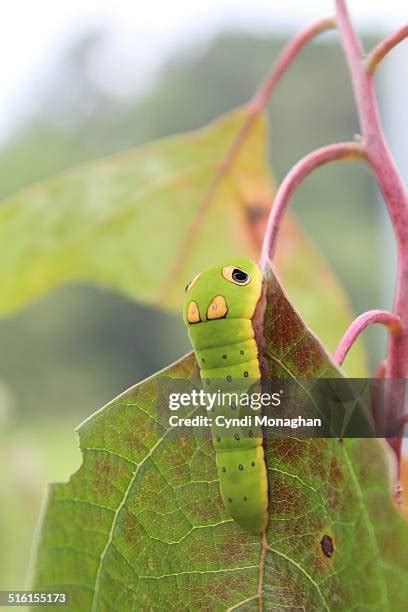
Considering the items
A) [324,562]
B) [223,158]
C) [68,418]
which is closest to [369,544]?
[324,562]

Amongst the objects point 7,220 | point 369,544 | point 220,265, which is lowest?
point 369,544

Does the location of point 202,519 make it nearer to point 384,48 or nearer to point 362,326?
point 362,326

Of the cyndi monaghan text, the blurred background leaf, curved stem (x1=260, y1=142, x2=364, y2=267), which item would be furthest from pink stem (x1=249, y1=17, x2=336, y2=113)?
the blurred background leaf

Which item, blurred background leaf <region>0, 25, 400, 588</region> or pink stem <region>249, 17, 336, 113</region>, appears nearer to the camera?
pink stem <region>249, 17, 336, 113</region>

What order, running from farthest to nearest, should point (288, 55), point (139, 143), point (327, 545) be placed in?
point (139, 143)
point (288, 55)
point (327, 545)

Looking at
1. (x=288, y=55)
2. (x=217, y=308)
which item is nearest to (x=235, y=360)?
(x=217, y=308)

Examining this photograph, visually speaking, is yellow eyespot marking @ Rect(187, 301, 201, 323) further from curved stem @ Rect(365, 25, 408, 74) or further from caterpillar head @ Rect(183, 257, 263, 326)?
curved stem @ Rect(365, 25, 408, 74)

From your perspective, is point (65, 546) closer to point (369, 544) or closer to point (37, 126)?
point (369, 544)
